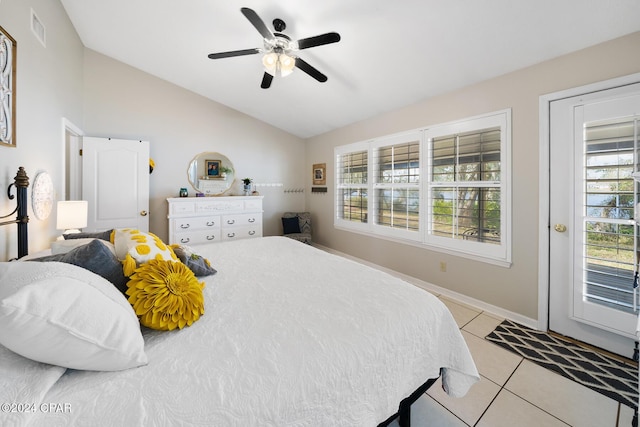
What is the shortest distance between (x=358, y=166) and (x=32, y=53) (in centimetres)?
361

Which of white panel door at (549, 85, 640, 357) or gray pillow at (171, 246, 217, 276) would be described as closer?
gray pillow at (171, 246, 217, 276)

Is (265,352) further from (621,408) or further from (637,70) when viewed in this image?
(637,70)

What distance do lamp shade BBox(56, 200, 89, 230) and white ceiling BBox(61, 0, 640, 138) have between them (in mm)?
2013

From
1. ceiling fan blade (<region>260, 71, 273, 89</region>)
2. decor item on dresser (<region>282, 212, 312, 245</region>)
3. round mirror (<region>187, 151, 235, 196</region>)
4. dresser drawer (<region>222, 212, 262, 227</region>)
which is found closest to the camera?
ceiling fan blade (<region>260, 71, 273, 89</region>)

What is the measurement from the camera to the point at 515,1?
5.79ft

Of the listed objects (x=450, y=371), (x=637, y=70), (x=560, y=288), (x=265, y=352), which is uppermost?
(x=637, y=70)

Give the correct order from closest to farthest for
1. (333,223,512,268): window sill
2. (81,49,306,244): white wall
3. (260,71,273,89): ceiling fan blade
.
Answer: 1. (260,71,273,89): ceiling fan blade
2. (333,223,512,268): window sill
3. (81,49,306,244): white wall

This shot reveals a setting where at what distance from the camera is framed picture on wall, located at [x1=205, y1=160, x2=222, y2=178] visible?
4.33m

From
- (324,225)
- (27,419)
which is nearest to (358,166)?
(324,225)

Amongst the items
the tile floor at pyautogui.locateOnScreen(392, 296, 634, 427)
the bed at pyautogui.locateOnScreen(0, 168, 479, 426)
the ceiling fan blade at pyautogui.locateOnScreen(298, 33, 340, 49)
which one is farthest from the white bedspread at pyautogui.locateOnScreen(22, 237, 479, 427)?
the ceiling fan blade at pyautogui.locateOnScreen(298, 33, 340, 49)

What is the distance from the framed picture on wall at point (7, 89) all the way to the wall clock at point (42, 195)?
467mm

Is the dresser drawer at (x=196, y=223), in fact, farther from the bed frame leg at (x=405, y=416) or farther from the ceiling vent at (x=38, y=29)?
the bed frame leg at (x=405, y=416)

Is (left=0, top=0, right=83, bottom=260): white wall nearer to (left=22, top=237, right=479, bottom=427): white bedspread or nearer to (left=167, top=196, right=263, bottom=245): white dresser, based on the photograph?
(left=167, top=196, right=263, bottom=245): white dresser

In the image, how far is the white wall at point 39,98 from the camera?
171 cm
